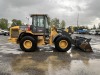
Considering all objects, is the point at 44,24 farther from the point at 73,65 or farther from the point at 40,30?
the point at 73,65

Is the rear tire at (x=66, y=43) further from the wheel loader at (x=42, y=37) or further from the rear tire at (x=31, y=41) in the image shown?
the rear tire at (x=31, y=41)

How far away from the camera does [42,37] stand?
18328 millimetres

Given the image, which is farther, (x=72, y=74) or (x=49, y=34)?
(x=49, y=34)

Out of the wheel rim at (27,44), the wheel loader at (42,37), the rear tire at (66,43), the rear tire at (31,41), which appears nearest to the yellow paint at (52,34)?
the wheel loader at (42,37)

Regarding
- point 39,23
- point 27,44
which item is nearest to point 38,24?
point 39,23

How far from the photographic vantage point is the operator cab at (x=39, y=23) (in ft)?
60.4

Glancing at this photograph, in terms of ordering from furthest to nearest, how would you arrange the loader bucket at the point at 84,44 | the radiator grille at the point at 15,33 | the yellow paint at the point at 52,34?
the radiator grille at the point at 15,33 < the yellow paint at the point at 52,34 < the loader bucket at the point at 84,44

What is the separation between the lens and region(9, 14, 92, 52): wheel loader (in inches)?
698

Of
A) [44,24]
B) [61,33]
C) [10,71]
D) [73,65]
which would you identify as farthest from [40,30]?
[10,71]


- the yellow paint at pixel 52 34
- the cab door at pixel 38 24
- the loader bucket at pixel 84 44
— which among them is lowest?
the loader bucket at pixel 84 44

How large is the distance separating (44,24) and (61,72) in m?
8.82

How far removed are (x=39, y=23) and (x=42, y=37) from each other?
116cm

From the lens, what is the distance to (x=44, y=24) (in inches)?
730

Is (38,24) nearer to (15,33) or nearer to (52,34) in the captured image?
(52,34)
